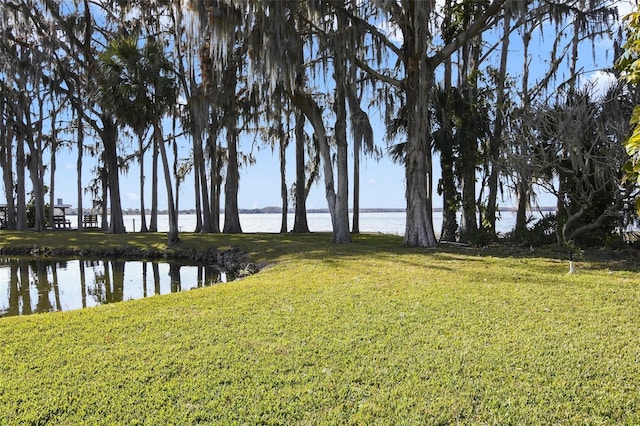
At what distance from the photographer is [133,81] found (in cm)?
1283

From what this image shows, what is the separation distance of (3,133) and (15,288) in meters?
15.6

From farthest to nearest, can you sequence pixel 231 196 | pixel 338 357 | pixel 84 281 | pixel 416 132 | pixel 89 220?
pixel 89 220 < pixel 231 196 < pixel 416 132 < pixel 84 281 < pixel 338 357

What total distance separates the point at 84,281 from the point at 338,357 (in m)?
8.31

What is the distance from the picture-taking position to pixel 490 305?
16.3 ft

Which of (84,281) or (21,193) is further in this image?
(21,193)

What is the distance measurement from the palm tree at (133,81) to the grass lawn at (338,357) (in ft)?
28.8

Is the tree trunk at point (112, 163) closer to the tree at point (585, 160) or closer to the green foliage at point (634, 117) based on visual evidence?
the tree at point (585, 160)

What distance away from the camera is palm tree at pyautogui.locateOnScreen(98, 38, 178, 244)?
12.8 metres

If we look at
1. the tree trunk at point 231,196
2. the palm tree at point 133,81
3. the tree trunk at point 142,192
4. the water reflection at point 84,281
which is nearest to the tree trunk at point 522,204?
the water reflection at point 84,281

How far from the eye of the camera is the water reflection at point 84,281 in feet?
25.5

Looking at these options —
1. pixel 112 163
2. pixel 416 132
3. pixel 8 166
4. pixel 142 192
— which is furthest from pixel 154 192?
pixel 416 132

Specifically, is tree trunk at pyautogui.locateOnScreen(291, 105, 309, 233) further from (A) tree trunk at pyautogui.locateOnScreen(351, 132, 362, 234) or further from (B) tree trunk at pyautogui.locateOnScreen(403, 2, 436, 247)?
(B) tree trunk at pyautogui.locateOnScreen(403, 2, 436, 247)

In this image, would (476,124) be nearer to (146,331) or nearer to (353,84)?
(353,84)

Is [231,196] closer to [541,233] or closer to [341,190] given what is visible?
[341,190]
